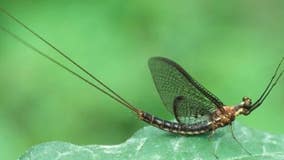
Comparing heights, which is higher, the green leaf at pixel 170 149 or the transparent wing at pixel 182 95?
the transparent wing at pixel 182 95

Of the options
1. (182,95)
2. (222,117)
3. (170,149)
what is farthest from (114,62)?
(170,149)

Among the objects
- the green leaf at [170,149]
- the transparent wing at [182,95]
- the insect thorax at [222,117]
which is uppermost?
the transparent wing at [182,95]

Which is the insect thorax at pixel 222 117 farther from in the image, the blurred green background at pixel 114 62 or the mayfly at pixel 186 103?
the blurred green background at pixel 114 62

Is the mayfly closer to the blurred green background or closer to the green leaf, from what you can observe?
the green leaf

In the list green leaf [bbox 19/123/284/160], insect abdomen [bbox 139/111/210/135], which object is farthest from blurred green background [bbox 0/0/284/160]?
green leaf [bbox 19/123/284/160]

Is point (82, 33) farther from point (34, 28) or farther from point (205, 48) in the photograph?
point (205, 48)

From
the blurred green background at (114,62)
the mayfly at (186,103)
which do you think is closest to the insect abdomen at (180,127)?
the mayfly at (186,103)

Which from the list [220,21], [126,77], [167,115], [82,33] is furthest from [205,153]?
[220,21]
